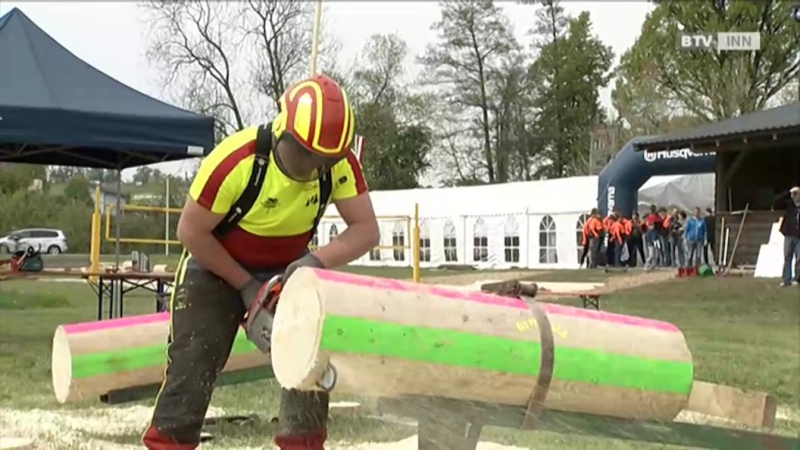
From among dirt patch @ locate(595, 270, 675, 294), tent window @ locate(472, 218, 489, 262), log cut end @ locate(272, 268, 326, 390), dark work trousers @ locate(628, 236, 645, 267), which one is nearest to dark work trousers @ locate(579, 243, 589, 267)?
dark work trousers @ locate(628, 236, 645, 267)

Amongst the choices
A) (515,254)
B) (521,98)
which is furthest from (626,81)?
(515,254)

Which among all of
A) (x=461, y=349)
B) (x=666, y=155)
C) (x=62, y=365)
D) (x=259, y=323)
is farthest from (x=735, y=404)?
(x=666, y=155)

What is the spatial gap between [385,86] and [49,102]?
47184 mm

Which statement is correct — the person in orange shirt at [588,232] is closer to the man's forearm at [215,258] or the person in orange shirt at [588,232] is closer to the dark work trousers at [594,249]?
the dark work trousers at [594,249]

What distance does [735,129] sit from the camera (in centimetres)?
2252

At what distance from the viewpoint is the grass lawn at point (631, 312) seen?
21.2 feet

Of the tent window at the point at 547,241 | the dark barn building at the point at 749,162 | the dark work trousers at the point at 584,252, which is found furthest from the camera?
the tent window at the point at 547,241

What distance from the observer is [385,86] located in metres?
57.0

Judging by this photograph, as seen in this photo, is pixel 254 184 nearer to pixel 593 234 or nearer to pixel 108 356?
pixel 108 356

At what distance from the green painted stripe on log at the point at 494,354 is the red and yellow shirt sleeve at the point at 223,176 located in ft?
2.98

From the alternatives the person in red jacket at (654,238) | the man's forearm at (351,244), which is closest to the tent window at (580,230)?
the person in red jacket at (654,238)

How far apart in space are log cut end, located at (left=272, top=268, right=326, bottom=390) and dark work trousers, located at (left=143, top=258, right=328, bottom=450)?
79cm

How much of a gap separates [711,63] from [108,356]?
117 ft

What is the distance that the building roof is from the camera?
2186 cm
